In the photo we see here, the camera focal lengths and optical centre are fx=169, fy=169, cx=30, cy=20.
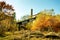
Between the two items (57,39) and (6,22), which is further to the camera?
(6,22)

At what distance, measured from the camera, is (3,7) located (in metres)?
23.8

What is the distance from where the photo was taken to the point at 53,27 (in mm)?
26797

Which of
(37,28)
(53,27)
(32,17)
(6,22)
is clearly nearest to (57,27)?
(53,27)

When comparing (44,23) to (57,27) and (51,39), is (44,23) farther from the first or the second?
(51,39)

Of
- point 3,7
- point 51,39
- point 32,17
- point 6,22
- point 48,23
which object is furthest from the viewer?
point 32,17

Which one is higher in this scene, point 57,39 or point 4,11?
point 4,11

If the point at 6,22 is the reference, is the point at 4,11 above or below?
above

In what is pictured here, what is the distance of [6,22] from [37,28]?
7247mm

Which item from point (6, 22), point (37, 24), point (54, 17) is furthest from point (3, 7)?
point (54, 17)

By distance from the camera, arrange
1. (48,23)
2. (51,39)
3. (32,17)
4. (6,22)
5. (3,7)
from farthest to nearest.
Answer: (32,17), (48,23), (3,7), (6,22), (51,39)

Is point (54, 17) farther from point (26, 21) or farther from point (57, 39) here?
point (57, 39)

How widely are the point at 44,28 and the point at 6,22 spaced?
763cm

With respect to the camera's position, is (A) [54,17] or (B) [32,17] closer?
(A) [54,17]

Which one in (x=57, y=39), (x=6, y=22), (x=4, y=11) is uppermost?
(x=4, y=11)
